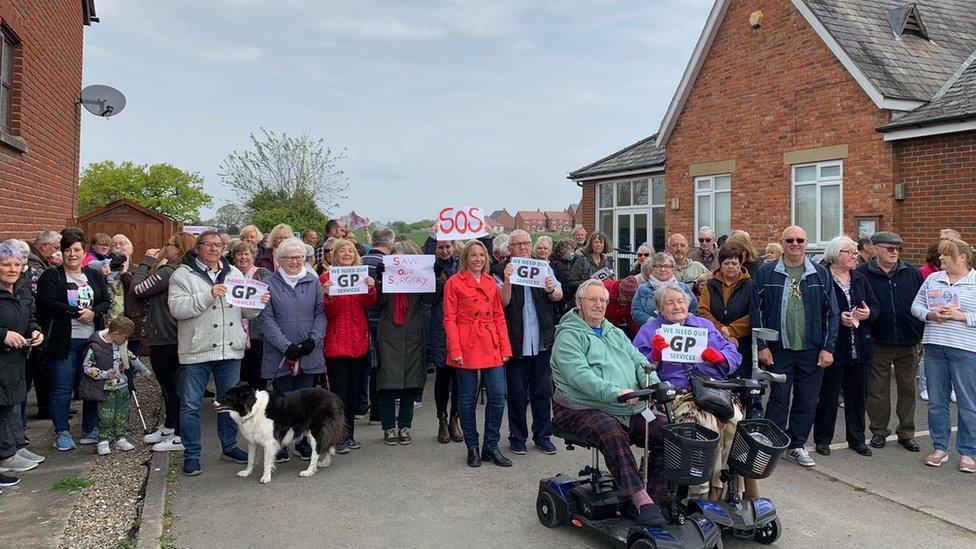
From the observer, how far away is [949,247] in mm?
6738

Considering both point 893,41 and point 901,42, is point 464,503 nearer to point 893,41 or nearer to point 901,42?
point 893,41

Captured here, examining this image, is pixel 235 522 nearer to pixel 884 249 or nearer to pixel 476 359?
pixel 476 359

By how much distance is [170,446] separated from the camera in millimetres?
7027

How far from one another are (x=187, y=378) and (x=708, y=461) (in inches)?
172

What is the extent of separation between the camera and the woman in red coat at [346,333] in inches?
271

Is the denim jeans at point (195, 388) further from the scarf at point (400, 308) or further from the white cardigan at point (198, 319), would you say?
the scarf at point (400, 308)

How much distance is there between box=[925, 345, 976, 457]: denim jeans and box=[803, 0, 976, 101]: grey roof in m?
7.44

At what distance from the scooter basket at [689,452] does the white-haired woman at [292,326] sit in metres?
3.38

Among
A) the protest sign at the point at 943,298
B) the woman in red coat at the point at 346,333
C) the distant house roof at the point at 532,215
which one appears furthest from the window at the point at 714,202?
the distant house roof at the point at 532,215

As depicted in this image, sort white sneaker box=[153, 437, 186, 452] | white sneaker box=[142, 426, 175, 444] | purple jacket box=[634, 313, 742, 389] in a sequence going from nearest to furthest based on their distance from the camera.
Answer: purple jacket box=[634, 313, 742, 389], white sneaker box=[153, 437, 186, 452], white sneaker box=[142, 426, 175, 444]

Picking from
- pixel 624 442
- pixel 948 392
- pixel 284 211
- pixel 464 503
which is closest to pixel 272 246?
pixel 464 503

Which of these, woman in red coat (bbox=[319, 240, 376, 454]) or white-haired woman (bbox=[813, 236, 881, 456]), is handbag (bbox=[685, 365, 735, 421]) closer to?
white-haired woman (bbox=[813, 236, 881, 456])

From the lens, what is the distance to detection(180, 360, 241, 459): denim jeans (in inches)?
249

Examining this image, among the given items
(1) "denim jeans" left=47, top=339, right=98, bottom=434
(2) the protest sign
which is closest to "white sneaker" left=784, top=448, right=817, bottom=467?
(2) the protest sign
